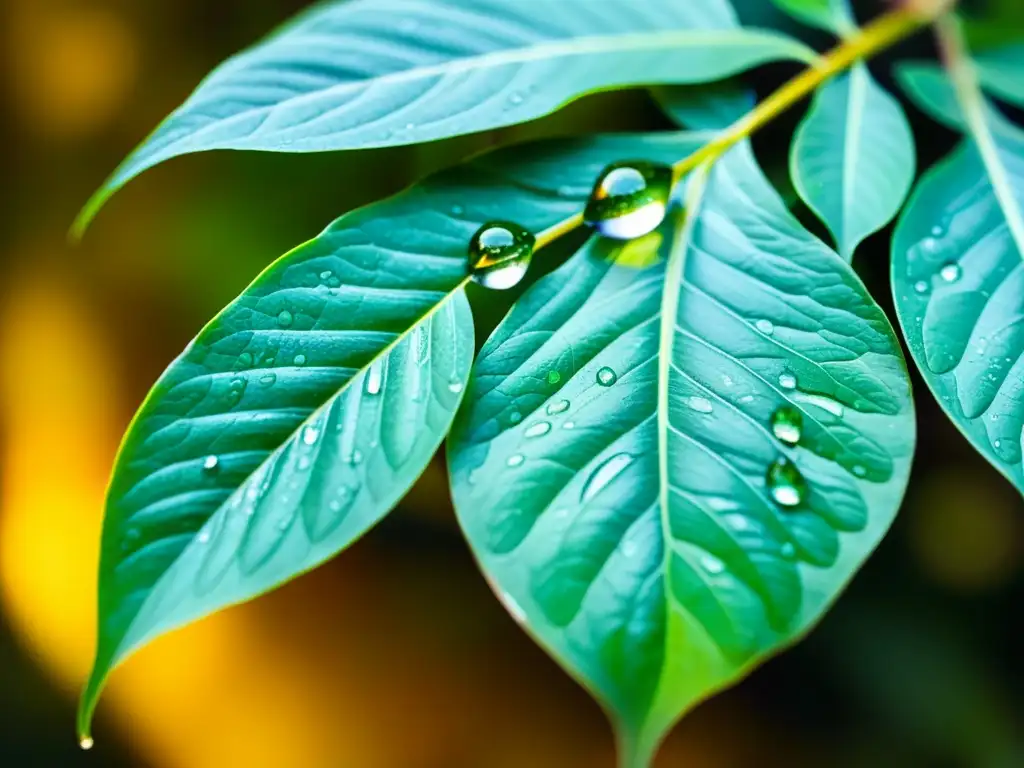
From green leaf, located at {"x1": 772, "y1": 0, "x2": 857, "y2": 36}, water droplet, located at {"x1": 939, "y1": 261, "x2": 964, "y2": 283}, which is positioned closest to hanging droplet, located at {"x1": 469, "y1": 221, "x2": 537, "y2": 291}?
water droplet, located at {"x1": 939, "y1": 261, "x2": 964, "y2": 283}

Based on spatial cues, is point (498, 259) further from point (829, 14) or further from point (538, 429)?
point (829, 14)

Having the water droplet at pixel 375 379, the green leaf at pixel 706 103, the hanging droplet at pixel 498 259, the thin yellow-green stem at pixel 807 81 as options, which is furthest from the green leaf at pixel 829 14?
the water droplet at pixel 375 379

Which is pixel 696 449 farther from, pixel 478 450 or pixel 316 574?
pixel 316 574

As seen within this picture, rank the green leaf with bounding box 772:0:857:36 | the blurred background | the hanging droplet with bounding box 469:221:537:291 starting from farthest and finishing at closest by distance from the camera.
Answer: the blurred background
the green leaf with bounding box 772:0:857:36
the hanging droplet with bounding box 469:221:537:291

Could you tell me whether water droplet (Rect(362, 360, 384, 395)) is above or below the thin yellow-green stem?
below

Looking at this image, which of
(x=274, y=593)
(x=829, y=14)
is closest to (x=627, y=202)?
(x=829, y=14)

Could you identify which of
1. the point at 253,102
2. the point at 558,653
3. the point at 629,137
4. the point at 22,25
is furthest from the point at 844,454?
the point at 22,25

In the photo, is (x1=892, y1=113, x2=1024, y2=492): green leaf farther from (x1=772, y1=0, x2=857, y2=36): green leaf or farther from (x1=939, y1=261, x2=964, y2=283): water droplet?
(x1=772, y1=0, x2=857, y2=36): green leaf
